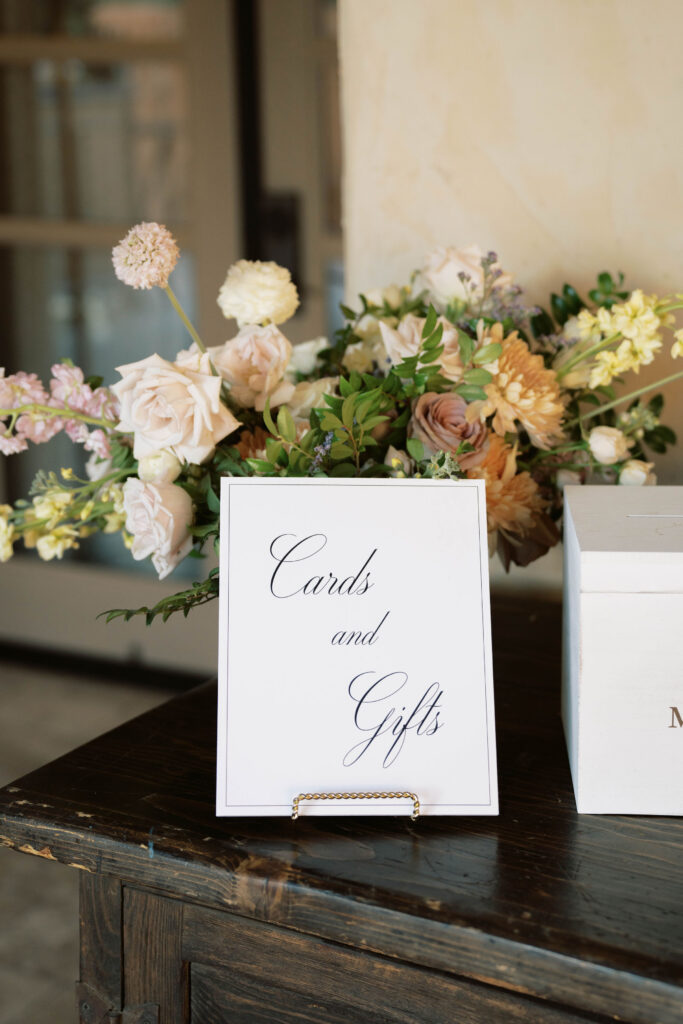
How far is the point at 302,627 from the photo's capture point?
0.60m

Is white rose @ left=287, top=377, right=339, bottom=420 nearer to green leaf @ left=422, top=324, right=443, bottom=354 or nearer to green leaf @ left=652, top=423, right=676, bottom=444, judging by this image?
green leaf @ left=422, top=324, right=443, bottom=354

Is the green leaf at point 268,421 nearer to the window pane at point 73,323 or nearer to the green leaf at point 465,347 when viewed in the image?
the green leaf at point 465,347

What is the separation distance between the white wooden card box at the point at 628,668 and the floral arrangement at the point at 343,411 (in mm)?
121

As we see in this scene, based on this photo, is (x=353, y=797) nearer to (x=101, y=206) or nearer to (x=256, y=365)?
(x=256, y=365)

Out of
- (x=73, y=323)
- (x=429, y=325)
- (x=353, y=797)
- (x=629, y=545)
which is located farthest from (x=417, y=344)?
(x=73, y=323)

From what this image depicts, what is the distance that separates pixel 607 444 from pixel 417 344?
7.4 inches

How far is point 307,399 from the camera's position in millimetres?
728

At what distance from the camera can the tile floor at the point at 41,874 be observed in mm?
1528

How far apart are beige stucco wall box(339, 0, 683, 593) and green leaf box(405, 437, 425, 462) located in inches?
14.7

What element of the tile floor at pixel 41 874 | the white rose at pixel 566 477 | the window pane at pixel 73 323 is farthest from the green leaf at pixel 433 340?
the window pane at pixel 73 323

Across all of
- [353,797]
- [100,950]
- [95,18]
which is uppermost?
[95,18]

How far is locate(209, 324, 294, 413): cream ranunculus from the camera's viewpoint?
2.29 feet

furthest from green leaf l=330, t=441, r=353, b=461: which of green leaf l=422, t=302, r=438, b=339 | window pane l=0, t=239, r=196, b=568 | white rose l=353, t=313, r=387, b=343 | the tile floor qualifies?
window pane l=0, t=239, r=196, b=568

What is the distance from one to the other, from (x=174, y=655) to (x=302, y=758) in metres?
2.02
